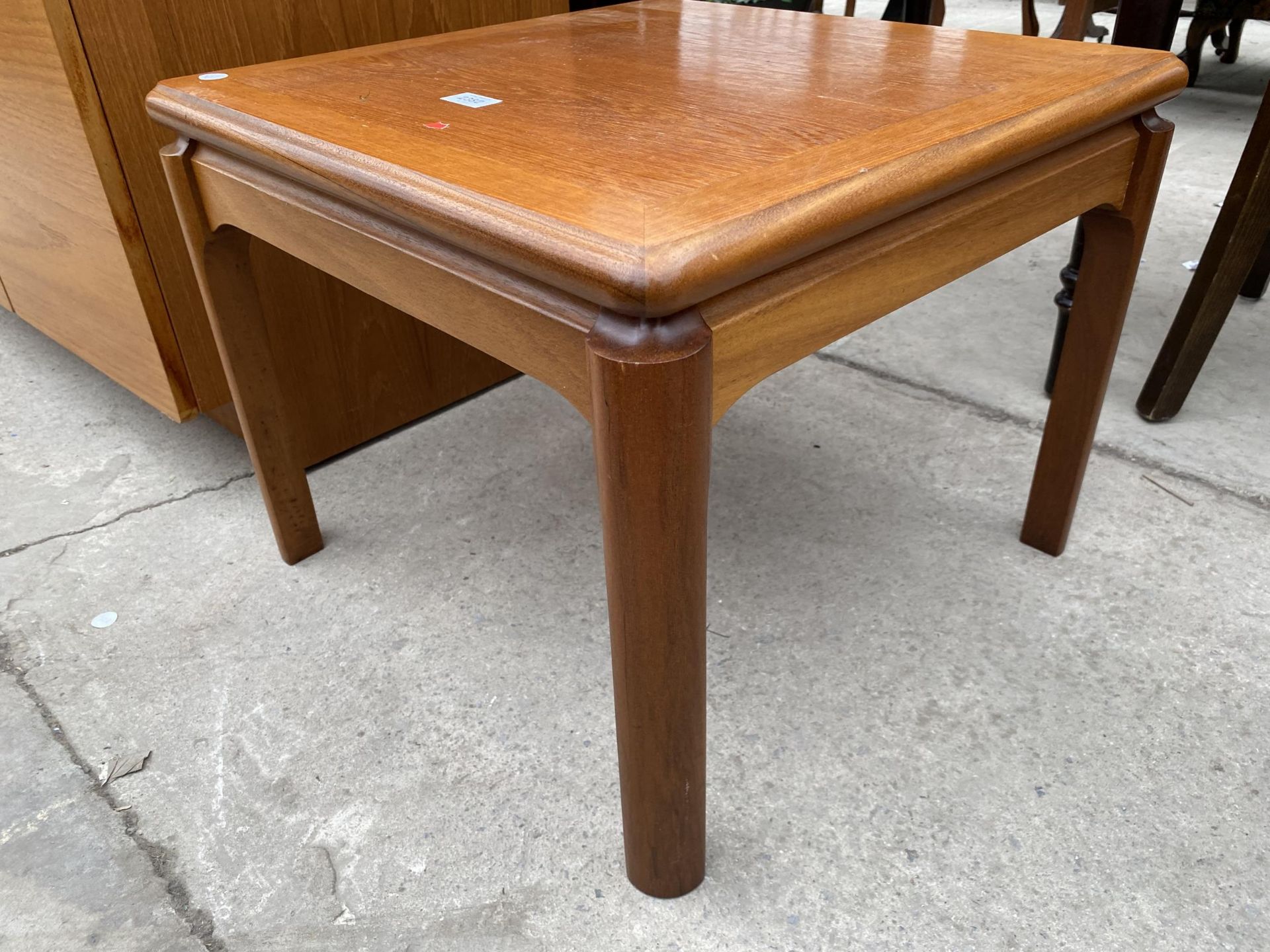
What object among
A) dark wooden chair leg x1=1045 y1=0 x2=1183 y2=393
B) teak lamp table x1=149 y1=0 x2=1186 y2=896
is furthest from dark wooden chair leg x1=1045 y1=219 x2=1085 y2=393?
teak lamp table x1=149 y1=0 x2=1186 y2=896

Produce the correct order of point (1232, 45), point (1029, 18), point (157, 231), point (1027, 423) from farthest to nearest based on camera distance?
point (1232, 45) < point (1029, 18) < point (1027, 423) < point (157, 231)

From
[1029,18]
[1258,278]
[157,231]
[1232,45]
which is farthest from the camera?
[1232,45]

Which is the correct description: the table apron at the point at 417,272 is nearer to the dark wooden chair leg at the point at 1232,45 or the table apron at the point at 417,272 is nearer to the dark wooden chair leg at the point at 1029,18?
the dark wooden chair leg at the point at 1029,18

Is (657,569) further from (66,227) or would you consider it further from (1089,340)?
(66,227)

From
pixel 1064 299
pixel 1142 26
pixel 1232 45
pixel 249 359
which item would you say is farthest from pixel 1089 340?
pixel 1232 45

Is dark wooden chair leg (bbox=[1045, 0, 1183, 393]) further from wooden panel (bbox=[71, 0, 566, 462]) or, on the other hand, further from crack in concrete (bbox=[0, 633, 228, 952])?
crack in concrete (bbox=[0, 633, 228, 952])

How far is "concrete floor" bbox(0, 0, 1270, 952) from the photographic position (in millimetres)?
785

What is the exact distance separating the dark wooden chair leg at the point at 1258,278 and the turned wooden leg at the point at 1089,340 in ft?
3.11

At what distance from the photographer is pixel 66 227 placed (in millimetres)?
1218

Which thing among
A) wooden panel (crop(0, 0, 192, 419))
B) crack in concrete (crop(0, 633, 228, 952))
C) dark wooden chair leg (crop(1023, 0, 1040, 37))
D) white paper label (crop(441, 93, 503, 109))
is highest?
white paper label (crop(441, 93, 503, 109))

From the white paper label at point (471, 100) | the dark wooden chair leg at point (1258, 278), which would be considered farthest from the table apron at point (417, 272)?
the dark wooden chair leg at point (1258, 278)

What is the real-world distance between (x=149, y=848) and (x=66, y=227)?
2.65 feet

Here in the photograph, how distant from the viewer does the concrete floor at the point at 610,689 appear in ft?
2.58

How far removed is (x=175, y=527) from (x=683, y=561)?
3.04 feet
